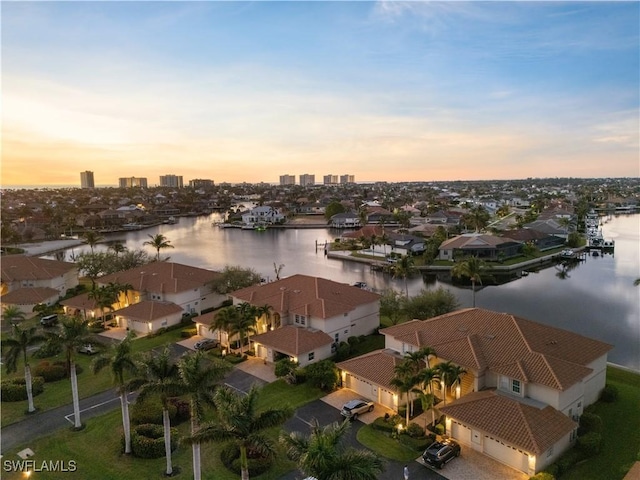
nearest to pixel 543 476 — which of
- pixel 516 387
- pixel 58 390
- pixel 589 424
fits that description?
pixel 516 387

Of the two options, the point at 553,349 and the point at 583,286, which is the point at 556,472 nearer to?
the point at 553,349

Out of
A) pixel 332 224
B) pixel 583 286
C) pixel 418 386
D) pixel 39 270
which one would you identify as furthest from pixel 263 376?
pixel 332 224

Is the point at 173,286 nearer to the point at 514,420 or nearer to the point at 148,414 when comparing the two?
the point at 148,414

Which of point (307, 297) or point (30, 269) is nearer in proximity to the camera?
point (307, 297)

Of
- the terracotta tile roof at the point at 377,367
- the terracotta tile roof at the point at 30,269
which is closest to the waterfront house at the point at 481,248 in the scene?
the terracotta tile roof at the point at 377,367

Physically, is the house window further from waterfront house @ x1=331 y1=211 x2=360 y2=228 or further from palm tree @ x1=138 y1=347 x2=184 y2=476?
waterfront house @ x1=331 y1=211 x2=360 y2=228

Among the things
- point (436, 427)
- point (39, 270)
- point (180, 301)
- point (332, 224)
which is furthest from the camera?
point (332, 224)
